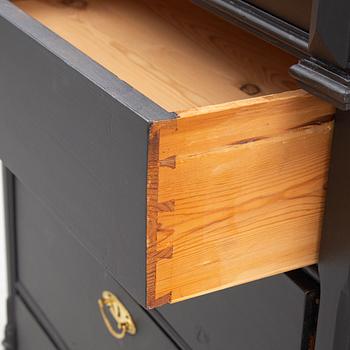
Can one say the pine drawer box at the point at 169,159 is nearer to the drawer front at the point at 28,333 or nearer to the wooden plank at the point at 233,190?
the wooden plank at the point at 233,190

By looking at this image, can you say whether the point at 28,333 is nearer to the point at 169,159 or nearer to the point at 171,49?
the point at 171,49

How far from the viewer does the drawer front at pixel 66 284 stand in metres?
1.11

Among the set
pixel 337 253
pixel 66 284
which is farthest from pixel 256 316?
pixel 66 284

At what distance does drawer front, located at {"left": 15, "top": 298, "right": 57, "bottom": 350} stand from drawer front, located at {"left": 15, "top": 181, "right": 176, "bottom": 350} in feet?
0.12

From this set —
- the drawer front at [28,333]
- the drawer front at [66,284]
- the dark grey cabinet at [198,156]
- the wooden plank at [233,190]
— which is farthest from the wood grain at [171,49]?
the drawer front at [28,333]

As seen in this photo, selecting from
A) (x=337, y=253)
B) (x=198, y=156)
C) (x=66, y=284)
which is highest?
(x=198, y=156)

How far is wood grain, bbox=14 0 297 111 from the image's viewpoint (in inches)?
32.9

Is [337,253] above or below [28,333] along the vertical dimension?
above

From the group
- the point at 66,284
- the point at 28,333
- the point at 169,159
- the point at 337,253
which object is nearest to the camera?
the point at 169,159

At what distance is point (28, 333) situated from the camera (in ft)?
4.92

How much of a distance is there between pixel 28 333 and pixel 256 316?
0.73 m

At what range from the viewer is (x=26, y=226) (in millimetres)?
1412

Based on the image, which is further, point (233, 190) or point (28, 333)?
point (28, 333)

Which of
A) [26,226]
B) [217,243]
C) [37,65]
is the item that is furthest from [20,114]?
[26,226]
